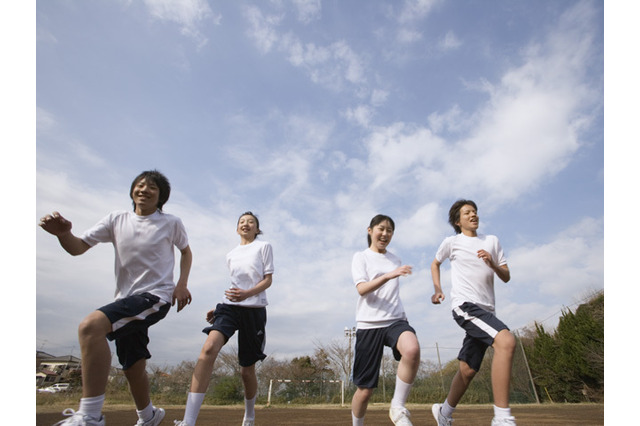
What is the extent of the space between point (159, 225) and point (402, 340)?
2267 mm

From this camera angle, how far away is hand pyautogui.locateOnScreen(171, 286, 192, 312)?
3.41 metres

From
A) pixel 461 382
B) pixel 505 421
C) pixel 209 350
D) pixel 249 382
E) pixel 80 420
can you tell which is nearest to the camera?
pixel 80 420

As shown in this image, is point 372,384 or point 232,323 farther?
point 232,323

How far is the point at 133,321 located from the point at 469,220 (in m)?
3.26

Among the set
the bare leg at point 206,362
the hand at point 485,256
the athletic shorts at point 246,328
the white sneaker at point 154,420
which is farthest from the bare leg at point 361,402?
the white sneaker at point 154,420

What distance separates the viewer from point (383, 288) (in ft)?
12.3

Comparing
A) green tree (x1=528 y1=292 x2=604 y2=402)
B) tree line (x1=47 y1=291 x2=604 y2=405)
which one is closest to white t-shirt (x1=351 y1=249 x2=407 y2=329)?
tree line (x1=47 y1=291 x2=604 y2=405)

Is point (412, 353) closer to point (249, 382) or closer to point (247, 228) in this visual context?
point (249, 382)

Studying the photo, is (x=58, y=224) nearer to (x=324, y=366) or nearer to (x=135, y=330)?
(x=135, y=330)

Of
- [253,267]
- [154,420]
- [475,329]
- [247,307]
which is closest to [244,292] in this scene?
[247,307]

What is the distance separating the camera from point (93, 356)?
2.71m

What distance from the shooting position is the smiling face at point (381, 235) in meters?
4.01

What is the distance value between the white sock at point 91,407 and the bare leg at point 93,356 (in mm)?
26

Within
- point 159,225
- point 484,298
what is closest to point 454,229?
point 484,298
